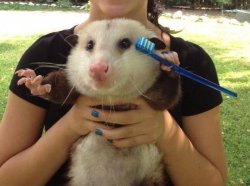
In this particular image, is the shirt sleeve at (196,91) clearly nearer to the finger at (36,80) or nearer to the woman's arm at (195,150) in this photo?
the woman's arm at (195,150)

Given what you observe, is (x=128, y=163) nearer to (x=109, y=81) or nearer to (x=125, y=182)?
(x=125, y=182)

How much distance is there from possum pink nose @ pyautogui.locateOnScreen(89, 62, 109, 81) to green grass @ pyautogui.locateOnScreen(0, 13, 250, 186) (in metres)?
2.71

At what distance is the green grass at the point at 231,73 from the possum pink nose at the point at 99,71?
2.71m

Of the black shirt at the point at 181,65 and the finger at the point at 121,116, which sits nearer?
the finger at the point at 121,116

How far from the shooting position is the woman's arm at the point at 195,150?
217 cm

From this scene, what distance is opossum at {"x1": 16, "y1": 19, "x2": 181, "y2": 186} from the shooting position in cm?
195

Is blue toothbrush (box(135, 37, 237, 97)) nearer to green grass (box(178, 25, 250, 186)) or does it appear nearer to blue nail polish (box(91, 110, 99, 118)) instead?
blue nail polish (box(91, 110, 99, 118))

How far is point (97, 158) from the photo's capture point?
2.08 metres

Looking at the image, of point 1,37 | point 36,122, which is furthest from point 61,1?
point 36,122

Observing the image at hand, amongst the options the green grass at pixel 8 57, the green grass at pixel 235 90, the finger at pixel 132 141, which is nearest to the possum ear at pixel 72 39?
the finger at pixel 132 141

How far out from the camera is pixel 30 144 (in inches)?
93.4

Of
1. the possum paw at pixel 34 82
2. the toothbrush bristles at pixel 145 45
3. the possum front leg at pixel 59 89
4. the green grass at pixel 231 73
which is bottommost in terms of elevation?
the green grass at pixel 231 73

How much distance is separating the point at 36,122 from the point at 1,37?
26.6 feet

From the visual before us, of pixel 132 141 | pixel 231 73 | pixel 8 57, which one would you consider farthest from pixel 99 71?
pixel 8 57
